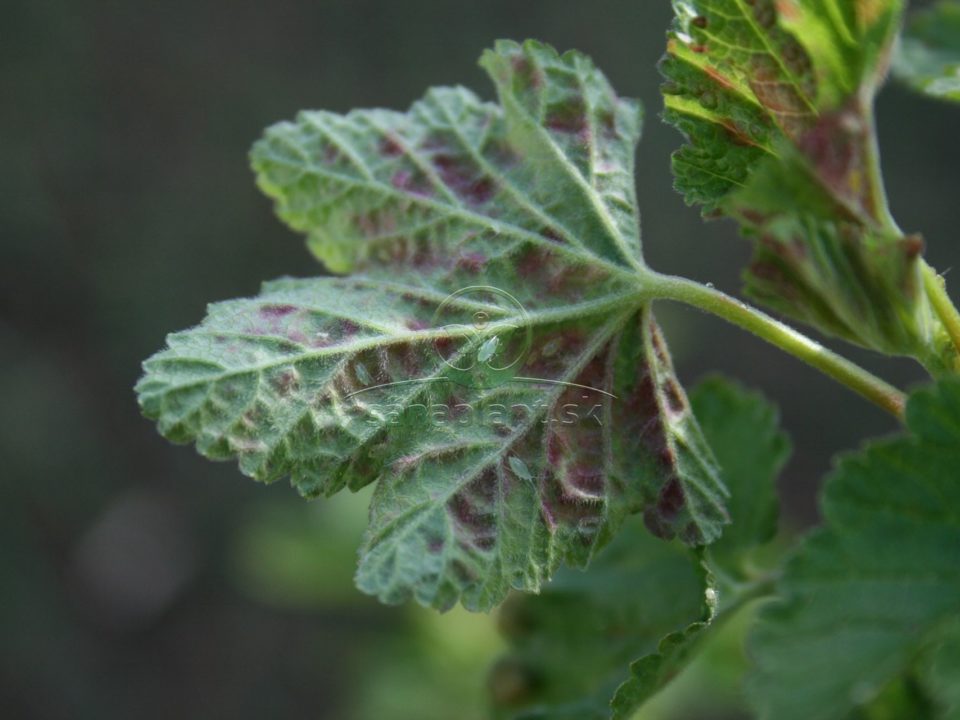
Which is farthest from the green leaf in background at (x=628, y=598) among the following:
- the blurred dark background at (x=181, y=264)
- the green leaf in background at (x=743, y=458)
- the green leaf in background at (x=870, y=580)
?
the blurred dark background at (x=181, y=264)

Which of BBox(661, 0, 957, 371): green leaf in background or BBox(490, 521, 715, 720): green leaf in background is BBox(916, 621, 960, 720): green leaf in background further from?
BBox(490, 521, 715, 720): green leaf in background

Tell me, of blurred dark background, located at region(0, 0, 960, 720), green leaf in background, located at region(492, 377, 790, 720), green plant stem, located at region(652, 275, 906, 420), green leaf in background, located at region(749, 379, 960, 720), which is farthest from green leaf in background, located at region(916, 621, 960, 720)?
blurred dark background, located at region(0, 0, 960, 720)

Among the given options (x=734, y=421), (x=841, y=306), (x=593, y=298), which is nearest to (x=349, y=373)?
(x=593, y=298)

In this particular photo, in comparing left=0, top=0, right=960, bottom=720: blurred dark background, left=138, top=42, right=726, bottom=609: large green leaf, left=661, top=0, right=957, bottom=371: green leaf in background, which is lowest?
left=0, top=0, right=960, bottom=720: blurred dark background

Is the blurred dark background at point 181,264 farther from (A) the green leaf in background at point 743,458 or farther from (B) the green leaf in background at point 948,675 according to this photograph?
(B) the green leaf in background at point 948,675

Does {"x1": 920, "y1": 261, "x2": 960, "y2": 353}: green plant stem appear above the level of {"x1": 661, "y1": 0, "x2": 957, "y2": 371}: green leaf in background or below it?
below

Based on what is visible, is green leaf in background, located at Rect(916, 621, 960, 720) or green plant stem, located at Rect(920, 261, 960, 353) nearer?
green leaf in background, located at Rect(916, 621, 960, 720)

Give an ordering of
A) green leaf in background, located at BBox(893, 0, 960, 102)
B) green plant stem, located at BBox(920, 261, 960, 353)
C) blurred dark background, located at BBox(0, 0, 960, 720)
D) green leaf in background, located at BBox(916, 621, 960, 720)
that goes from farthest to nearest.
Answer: blurred dark background, located at BBox(0, 0, 960, 720)
green leaf in background, located at BBox(893, 0, 960, 102)
green plant stem, located at BBox(920, 261, 960, 353)
green leaf in background, located at BBox(916, 621, 960, 720)
